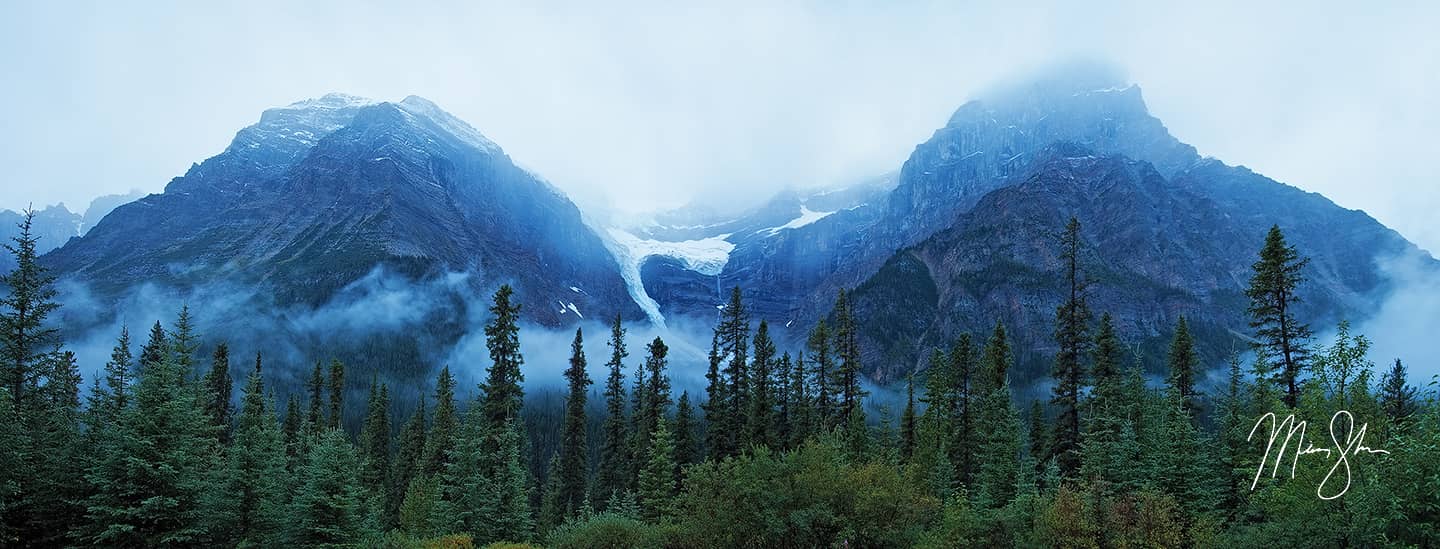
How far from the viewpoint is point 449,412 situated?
53281 millimetres

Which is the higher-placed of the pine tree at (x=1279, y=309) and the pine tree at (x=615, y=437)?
the pine tree at (x=1279, y=309)

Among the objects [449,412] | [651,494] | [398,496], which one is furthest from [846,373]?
[398,496]

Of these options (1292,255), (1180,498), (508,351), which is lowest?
(1180,498)

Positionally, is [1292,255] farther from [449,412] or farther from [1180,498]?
[449,412]

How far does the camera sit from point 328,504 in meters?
22.9

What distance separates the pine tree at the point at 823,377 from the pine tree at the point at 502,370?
20.2m

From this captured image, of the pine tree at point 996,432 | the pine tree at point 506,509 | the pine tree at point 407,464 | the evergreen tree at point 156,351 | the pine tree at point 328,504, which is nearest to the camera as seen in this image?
the pine tree at point 328,504

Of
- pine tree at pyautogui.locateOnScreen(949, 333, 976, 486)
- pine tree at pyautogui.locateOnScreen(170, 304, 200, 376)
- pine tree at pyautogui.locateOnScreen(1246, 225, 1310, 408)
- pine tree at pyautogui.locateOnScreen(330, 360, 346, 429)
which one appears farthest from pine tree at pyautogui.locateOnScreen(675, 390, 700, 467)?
pine tree at pyautogui.locateOnScreen(330, 360, 346, 429)

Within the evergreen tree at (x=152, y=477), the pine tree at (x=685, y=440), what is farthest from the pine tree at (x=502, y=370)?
the pine tree at (x=685, y=440)

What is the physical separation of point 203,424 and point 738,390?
105 ft

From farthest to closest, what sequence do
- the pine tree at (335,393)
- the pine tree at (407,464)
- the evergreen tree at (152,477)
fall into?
the pine tree at (335,393)
the pine tree at (407,464)
the evergreen tree at (152,477)

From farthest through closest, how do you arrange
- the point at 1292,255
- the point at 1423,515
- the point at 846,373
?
the point at 846,373 < the point at 1292,255 < the point at 1423,515

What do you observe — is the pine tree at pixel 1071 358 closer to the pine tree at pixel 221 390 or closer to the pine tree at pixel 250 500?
the pine tree at pixel 250 500

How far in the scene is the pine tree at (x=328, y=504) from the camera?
22.8 metres
